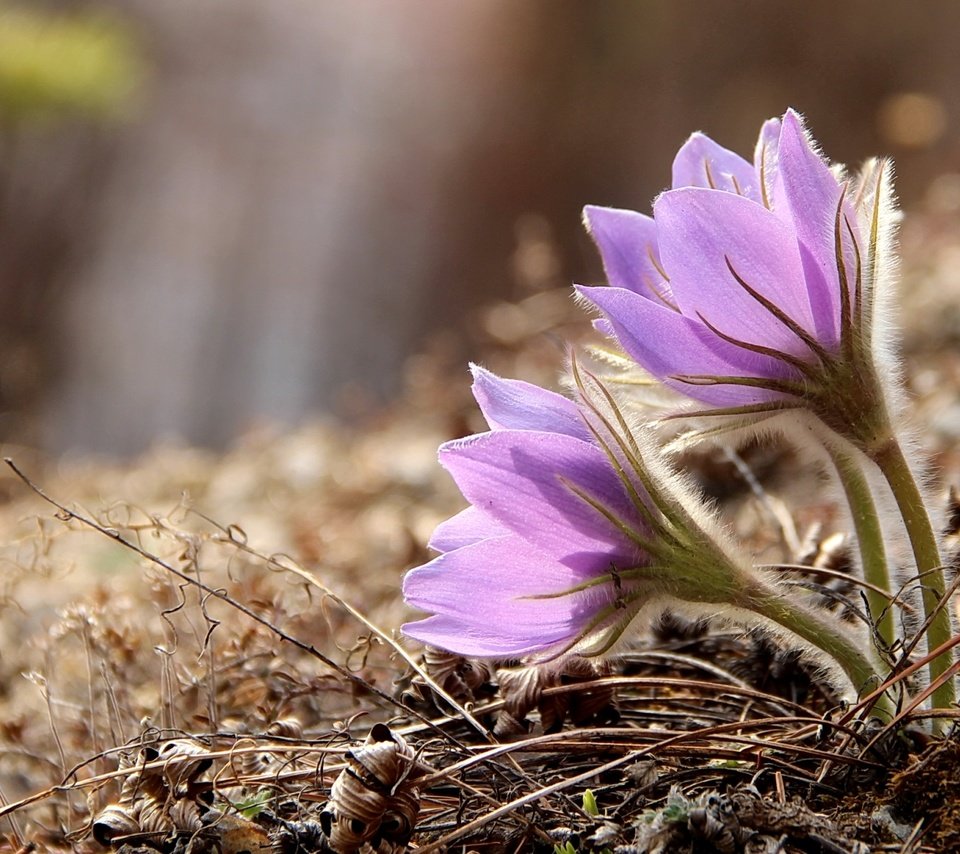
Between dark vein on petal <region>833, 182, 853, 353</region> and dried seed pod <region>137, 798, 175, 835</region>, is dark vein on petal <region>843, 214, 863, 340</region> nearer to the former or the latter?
dark vein on petal <region>833, 182, 853, 353</region>

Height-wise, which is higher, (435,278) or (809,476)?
(435,278)

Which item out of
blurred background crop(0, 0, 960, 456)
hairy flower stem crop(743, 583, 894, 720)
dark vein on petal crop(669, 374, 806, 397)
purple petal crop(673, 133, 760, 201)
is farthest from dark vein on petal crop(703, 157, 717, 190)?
blurred background crop(0, 0, 960, 456)

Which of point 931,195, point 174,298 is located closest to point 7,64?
point 174,298

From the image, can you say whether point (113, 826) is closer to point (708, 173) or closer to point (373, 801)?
point (373, 801)

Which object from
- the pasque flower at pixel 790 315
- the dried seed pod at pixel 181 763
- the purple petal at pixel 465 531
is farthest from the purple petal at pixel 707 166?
the dried seed pod at pixel 181 763

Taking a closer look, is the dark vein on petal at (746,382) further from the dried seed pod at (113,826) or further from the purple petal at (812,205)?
the dried seed pod at (113,826)

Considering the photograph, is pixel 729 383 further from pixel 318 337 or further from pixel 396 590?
pixel 318 337

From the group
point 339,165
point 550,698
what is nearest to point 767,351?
point 550,698
